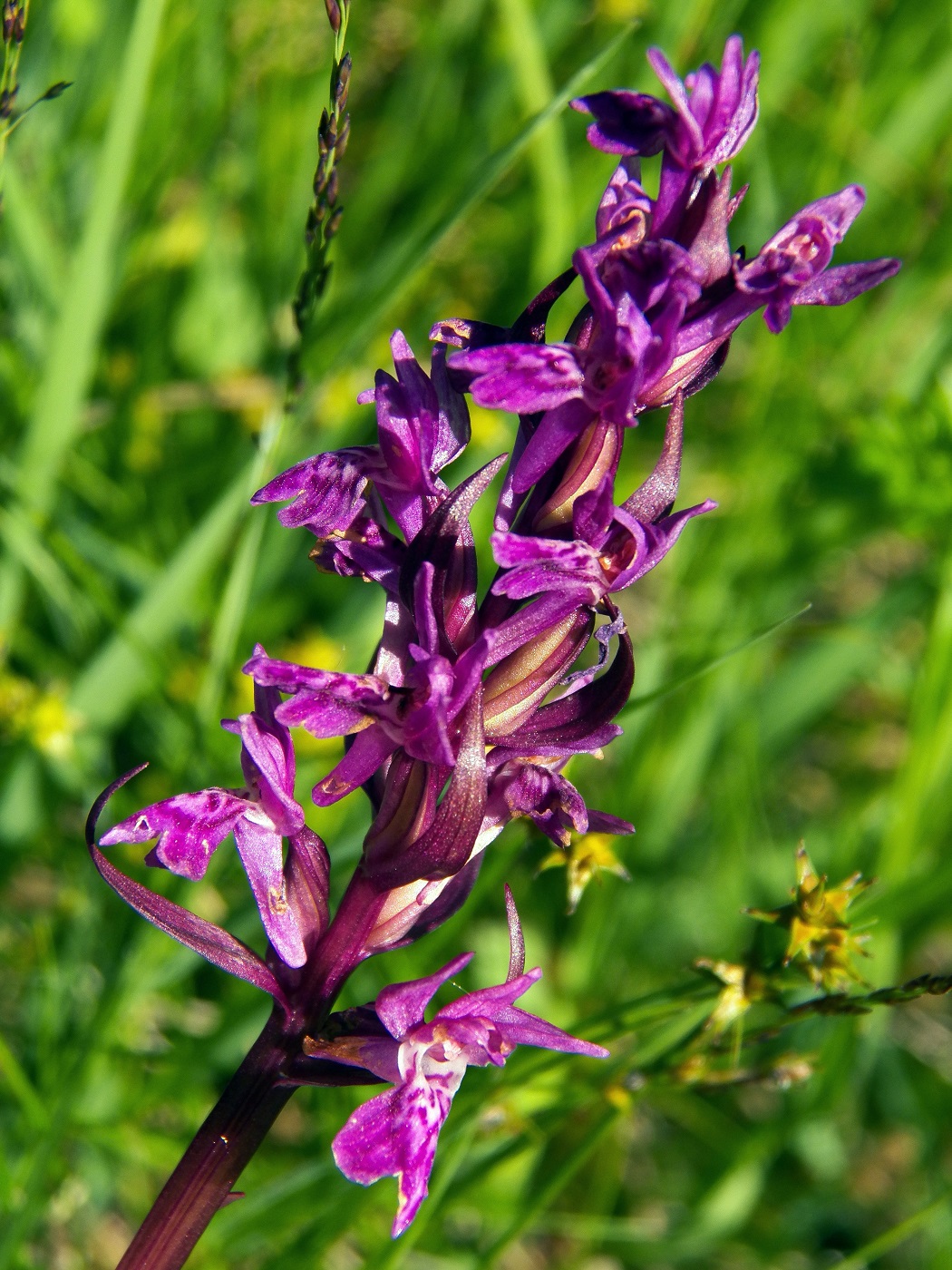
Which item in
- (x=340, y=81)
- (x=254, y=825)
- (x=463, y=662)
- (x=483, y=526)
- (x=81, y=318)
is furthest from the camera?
(x=483, y=526)

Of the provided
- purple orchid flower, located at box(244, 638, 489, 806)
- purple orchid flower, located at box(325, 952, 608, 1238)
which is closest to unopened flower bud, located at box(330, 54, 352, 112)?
purple orchid flower, located at box(244, 638, 489, 806)

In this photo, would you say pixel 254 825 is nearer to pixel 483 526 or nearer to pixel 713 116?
pixel 713 116

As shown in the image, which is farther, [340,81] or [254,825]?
[340,81]

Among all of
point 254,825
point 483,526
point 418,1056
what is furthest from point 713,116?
point 483,526

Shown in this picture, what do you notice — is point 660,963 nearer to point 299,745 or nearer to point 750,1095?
point 750,1095

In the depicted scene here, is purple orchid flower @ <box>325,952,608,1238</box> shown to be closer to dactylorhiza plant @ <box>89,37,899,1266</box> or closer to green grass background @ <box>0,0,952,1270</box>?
dactylorhiza plant @ <box>89,37,899,1266</box>

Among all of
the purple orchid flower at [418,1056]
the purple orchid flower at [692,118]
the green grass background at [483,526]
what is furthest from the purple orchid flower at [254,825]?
the purple orchid flower at [692,118]

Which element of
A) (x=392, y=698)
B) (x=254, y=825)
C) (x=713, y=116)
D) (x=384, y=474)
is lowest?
(x=254, y=825)
